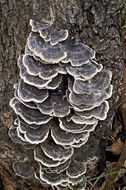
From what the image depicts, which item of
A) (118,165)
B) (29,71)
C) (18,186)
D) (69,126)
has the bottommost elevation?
(18,186)

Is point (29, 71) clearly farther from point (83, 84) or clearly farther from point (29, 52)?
point (83, 84)

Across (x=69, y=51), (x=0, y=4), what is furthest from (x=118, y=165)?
(x=0, y=4)

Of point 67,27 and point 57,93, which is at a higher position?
point 67,27

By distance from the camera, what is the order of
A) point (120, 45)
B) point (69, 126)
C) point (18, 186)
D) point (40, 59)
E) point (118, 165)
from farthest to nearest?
point (18, 186)
point (118, 165)
point (120, 45)
point (69, 126)
point (40, 59)
